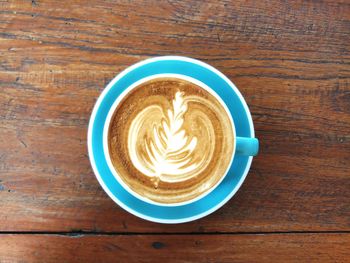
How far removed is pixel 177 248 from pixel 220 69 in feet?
1.43

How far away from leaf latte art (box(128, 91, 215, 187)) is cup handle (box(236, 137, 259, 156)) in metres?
0.06

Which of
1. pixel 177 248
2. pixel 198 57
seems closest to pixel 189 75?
pixel 198 57

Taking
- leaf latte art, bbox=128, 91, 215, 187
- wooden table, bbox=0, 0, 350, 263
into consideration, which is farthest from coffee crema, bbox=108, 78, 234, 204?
wooden table, bbox=0, 0, 350, 263

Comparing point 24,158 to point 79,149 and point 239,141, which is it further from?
point 239,141

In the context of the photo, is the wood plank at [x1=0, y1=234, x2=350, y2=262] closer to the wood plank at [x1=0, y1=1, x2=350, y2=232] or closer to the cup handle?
the wood plank at [x1=0, y1=1, x2=350, y2=232]

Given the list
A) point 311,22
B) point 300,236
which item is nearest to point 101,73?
point 311,22

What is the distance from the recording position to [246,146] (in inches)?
34.3

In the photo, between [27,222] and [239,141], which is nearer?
[239,141]

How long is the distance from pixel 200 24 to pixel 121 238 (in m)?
0.54

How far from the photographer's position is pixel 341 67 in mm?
1049

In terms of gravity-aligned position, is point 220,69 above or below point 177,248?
above

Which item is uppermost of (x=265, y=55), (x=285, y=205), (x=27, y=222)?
(x=265, y=55)

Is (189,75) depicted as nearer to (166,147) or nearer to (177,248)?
(166,147)

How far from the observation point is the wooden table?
3.24 feet
